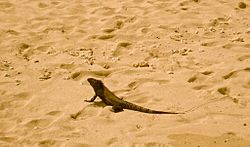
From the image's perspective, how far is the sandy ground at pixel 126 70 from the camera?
3.60 metres

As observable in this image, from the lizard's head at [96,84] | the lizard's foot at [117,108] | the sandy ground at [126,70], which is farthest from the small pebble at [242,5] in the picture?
the lizard's foot at [117,108]

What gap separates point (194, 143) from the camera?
10.9 ft

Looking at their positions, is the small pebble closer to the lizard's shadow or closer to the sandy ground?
the sandy ground

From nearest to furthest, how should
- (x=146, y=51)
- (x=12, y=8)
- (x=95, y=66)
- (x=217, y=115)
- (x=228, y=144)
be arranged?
(x=228, y=144), (x=217, y=115), (x=95, y=66), (x=146, y=51), (x=12, y=8)

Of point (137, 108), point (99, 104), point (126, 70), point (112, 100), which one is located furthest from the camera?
point (126, 70)

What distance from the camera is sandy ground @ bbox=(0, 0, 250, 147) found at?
3602mm

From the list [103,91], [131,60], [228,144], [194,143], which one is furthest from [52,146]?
[131,60]

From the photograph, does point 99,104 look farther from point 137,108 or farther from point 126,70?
point 126,70

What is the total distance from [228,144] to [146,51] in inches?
87.9

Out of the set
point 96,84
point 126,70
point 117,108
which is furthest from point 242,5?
point 117,108

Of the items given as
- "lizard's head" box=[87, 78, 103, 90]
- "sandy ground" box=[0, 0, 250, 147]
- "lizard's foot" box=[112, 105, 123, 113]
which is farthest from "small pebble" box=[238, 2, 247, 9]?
"lizard's foot" box=[112, 105, 123, 113]

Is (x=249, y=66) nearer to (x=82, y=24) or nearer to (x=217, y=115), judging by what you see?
(x=217, y=115)

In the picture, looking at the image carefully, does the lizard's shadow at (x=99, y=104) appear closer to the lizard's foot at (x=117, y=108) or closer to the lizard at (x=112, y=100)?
the lizard at (x=112, y=100)

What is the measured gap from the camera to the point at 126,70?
15.6ft
